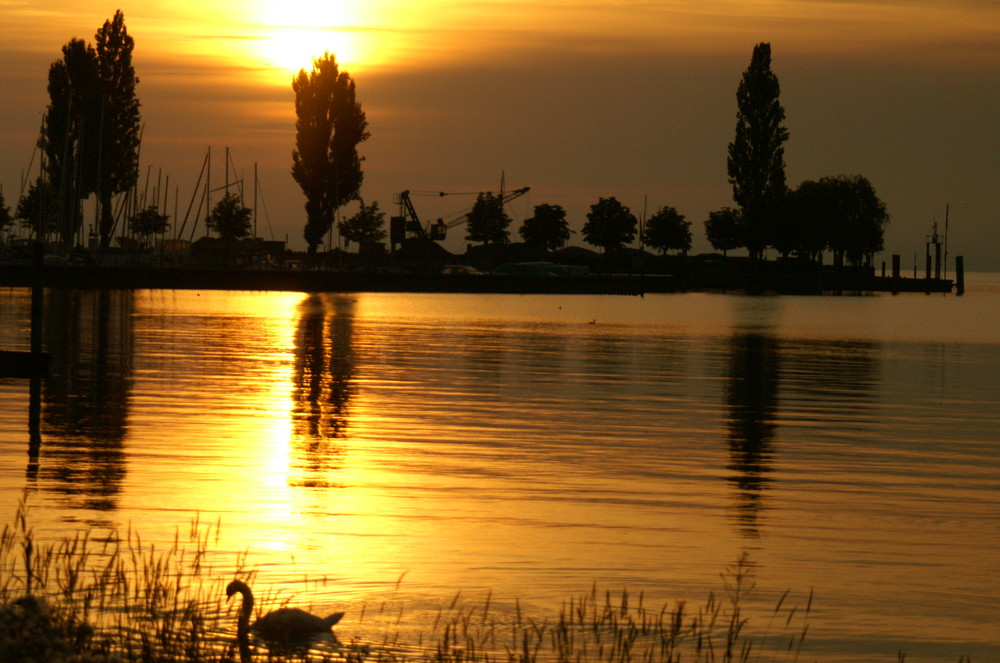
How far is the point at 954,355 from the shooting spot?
43969mm

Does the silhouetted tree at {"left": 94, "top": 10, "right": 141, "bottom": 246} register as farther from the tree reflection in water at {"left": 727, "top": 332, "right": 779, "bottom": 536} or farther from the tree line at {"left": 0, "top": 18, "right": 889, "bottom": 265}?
the tree reflection in water at {"left": 727, "top": 332, "right": 779, "bottom": 536}

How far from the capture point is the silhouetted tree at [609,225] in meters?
184

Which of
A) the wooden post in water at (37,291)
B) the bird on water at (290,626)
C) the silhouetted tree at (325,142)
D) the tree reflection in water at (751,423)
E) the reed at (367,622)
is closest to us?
the reed at (367,622)

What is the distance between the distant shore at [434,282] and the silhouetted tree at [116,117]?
4091 millimetres

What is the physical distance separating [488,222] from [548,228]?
785 cm

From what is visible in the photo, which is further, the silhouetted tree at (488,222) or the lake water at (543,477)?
the silhouetted tree at (488,222)

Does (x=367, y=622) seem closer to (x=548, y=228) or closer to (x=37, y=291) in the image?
(x=37, y=291)

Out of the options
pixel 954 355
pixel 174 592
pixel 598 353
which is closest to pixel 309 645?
pixel 174 592

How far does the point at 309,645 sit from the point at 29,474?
7.05m

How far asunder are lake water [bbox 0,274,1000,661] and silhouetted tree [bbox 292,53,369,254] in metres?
68.0

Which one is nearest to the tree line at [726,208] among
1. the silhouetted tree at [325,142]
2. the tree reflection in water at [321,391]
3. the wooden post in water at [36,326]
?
the silhouetted tree at [325,142]

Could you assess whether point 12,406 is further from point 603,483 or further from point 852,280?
point 852,280

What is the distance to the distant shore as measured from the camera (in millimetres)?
92125

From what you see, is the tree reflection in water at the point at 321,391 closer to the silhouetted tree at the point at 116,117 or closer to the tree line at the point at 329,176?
the tree line at the point at 329,176
